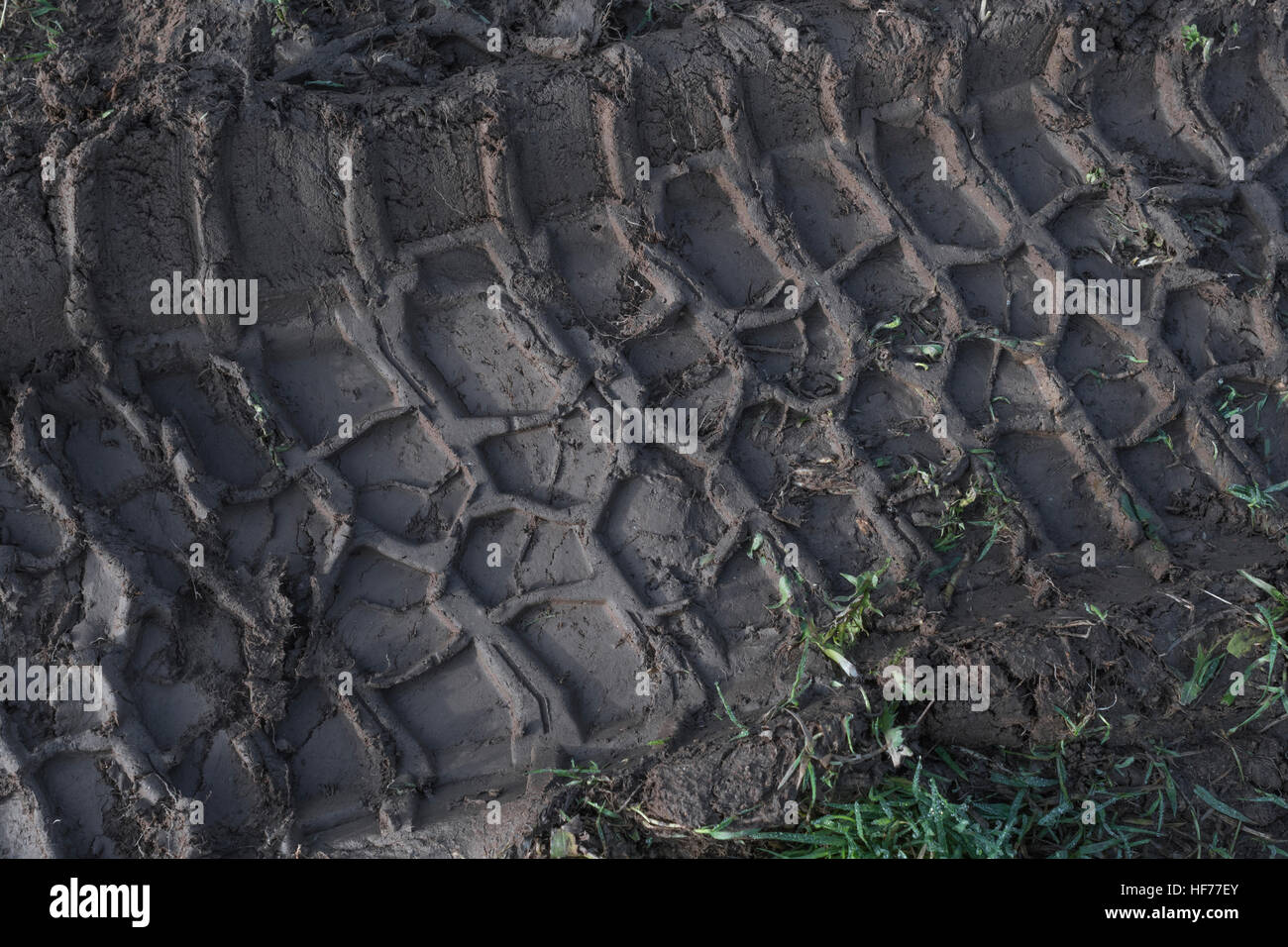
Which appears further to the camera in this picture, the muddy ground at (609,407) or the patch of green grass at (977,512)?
the patch of green grass at (977,512)

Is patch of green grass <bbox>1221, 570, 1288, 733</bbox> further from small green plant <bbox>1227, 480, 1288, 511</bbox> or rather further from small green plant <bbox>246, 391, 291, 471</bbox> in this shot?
small green plant <bbox>246, 391, 291, 471</bbox>

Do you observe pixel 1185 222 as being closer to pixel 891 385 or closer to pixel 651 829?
pixel 891 385

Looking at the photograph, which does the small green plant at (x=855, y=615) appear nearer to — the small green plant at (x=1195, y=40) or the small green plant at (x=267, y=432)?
the small green plant at (x=267, y=432)

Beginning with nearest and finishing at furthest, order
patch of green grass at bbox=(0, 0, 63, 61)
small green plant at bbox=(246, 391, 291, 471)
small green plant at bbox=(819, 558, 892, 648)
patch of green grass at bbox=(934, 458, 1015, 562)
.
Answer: small green plant at bbox=(819, 558, 892, 648) → small green plant at bbox=(246, 391, 291, 471) → patch of green grass at bbox=(934, 458, 1015, 562) → patch of green grass at bbox=(0, 0, 63, 61)

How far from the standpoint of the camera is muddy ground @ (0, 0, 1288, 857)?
321cm

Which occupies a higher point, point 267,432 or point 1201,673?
point 267,432

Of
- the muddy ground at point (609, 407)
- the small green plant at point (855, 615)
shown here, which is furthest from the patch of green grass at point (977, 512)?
the small green plant at point (855, 615)

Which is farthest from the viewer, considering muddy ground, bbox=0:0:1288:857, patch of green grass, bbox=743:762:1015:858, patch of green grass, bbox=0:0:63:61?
patch of green grass, bbox=0:0:63:61

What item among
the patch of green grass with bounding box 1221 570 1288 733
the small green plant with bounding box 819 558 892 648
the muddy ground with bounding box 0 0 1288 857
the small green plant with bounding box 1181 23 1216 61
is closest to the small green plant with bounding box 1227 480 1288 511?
the muddy ground with bounding box 0 0 1288 857

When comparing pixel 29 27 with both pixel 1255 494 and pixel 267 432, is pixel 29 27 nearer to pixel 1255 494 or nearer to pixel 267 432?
pixel 267 432

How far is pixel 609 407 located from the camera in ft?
12.1

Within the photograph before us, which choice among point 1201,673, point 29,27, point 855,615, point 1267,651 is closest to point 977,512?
point 855,615

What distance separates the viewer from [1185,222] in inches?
164

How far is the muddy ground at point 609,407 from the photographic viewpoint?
3.21 metres
